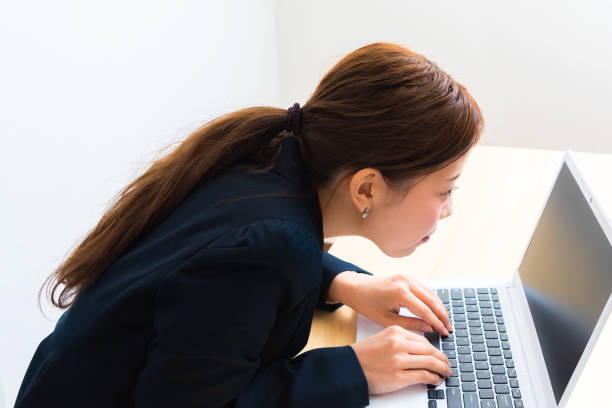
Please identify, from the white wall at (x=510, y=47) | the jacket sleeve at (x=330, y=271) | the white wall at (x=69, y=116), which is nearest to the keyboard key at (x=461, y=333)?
the jacket sleeve at (x=330, y=271)

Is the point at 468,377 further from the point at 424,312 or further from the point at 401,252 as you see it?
the point at 401,252

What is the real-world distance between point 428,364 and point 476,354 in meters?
0.09

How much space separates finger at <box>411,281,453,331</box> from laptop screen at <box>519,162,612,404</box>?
123 millimetres

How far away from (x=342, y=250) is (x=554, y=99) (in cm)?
131

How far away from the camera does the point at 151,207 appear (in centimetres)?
83

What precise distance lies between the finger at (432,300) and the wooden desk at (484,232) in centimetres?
12

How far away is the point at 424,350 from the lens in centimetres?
83

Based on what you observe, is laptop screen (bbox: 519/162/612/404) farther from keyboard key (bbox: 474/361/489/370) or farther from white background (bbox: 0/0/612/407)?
white background (bbox: 0/0/612/407)

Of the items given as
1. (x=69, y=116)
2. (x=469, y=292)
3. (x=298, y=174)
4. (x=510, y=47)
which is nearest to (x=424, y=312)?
(x=469, y=292)

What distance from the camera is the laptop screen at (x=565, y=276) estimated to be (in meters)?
0.69

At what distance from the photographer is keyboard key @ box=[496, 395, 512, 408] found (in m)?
0.77

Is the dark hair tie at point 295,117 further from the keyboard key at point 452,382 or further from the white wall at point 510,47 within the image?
the white wall at point 510,47

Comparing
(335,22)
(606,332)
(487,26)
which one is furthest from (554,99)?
(606,332)

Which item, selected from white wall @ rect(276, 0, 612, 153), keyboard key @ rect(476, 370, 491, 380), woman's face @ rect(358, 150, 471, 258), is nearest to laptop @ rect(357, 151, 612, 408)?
keyboard key @ rect(476, 370, 491, 380)
